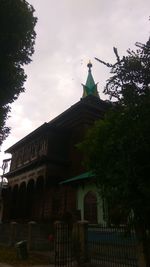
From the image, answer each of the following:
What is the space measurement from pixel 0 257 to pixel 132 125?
10.8 meters

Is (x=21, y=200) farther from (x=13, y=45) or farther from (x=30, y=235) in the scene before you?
(x=13, y=45)

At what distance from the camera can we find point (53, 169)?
22.1 m

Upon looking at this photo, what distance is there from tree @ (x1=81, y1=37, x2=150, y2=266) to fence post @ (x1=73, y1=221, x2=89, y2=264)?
404 centimetres

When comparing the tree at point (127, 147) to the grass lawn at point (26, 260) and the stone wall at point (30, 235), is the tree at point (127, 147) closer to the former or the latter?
the grass lawn at point (26, 260)

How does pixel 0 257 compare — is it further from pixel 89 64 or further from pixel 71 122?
pixel 89 64

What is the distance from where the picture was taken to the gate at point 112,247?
9406mm

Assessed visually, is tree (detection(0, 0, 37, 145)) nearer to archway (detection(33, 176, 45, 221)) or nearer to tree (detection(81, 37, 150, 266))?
tree (detection(81, 37, 150, 266))

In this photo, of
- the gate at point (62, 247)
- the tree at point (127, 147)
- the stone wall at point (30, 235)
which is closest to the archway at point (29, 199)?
the stone wall at point (30, 235)

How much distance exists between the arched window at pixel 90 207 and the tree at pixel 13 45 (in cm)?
846

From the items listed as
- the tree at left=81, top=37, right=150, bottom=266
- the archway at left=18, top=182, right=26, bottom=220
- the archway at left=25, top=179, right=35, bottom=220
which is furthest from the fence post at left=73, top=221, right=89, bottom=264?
the archway at left=18, top=182, right=26, bottom=220

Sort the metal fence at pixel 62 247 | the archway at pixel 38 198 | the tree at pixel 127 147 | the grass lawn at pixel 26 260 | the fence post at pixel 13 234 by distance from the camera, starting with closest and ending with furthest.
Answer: the tree at pixel 127 147, the metal fence at pixel 62 247, the grass lawn at pixel 26 260, the fence post at pixel 13 234, the archway at pixel 38 198

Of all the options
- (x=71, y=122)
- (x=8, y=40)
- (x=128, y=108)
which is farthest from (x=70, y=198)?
(x=128, y=108)

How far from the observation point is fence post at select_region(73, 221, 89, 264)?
10.8 m

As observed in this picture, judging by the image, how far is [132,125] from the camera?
262 inches
